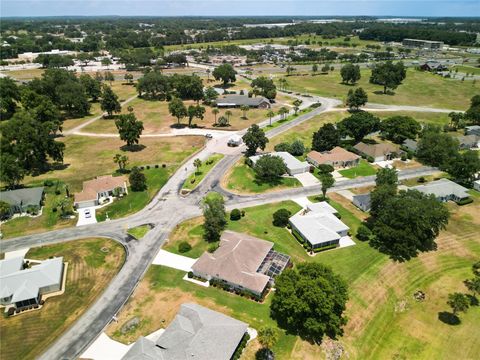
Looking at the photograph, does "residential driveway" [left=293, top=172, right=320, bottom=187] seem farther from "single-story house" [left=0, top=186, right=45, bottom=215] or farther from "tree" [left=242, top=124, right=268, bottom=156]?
"single-story house" [left=0, top=186, right=45, bottom=215]

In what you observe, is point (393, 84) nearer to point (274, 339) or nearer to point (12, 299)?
point (274, 339)

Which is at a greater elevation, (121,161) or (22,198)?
(121,161)

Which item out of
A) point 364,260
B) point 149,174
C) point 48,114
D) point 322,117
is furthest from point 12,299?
point 322,117

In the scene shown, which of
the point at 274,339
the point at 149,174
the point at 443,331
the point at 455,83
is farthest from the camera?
the point at 455,83

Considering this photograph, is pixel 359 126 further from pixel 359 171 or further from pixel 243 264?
pixel 243 264

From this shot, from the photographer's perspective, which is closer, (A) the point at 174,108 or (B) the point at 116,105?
(A) the point at 174,108

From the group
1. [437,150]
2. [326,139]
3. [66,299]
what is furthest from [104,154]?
[437,150]

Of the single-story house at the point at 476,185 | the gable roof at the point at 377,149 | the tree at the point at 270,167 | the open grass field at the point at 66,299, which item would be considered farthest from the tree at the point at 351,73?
the open grass field at the point at 66,299
